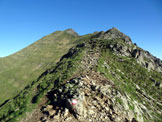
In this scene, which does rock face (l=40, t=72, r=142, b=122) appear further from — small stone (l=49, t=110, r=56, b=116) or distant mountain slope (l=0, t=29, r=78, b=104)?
distant mountain slope (l=0, t=29, r=78, b=104)

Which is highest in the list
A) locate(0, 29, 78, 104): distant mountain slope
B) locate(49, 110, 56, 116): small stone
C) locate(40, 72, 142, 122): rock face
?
locate(0, 29, 78, 104): distant mountain slope

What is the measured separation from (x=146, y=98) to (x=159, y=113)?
4.18m

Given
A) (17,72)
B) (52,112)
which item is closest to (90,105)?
(52,112)

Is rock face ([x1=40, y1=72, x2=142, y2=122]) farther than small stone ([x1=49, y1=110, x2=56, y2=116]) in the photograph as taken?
No

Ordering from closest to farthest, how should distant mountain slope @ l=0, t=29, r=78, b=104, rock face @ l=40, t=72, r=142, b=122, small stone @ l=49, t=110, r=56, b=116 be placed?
rock face @ l=40, t=72, r=142, b=122
small stone @ l=49, t=110, r=56, b=116
distant mountain slope @ l=0, t=29, r=78, b=104

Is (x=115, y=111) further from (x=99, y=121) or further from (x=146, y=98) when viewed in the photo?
(x=146, y=98)

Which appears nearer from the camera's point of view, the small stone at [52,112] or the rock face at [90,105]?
the rock face at [90,105]

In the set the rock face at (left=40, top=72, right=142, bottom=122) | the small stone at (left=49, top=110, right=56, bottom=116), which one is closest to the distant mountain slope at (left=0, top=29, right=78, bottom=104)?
the small stone at (left=49, top=110, right=56, bottom=116)

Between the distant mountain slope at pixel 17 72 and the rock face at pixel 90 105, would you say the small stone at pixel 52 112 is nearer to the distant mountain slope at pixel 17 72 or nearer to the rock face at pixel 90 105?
the rock face at pixel 90 105

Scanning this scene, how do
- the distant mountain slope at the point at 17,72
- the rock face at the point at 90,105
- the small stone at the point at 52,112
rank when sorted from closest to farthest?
the rock face at the point at 90,105 < the small stone at the point at 52,112 < the distant mountain slope at the point at 17,72

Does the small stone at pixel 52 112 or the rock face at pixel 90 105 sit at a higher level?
the small stone at pixel 52 112

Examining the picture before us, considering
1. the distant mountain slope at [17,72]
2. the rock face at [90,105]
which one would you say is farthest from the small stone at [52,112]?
the distant mountain slope at [17,72]

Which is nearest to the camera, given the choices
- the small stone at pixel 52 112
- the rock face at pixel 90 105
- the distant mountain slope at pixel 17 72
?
the rock face at pixel 90 105

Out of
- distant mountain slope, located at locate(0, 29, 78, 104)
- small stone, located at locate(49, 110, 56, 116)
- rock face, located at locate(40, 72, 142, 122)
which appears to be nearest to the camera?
rock face, located at locate(40, 72, 142, 122)
